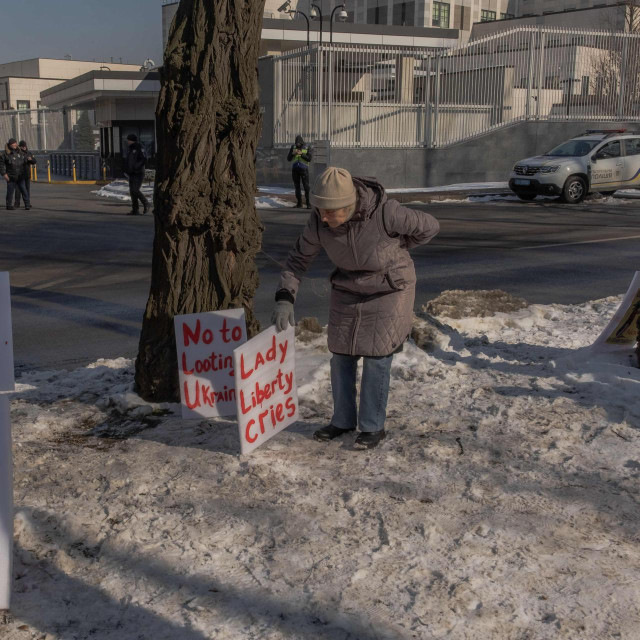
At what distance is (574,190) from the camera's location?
850 inches

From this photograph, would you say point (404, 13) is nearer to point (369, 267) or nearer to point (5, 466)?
point (369, 267)

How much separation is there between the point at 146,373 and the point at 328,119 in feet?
70.1

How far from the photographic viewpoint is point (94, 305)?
9047mm

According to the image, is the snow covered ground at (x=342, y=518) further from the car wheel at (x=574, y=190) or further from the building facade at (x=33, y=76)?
the building facade at (x=33, y=76)

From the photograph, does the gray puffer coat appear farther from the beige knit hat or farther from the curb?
the curb

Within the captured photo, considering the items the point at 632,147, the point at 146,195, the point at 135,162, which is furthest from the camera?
the point at 146,195

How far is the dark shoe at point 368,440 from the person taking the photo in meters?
4.44

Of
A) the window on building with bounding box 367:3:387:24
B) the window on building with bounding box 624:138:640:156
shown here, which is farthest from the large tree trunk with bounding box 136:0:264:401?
the window on building with bounding box 367:3:387:24

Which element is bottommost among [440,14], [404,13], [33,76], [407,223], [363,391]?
[363,391]

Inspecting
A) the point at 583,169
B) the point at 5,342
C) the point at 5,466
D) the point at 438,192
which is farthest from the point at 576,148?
the point at 5,466

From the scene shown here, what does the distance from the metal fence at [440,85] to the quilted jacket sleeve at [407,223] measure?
2158cm

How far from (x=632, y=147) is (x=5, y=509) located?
74.1 feet

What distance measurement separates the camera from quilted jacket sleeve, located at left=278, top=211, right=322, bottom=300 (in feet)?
14.3

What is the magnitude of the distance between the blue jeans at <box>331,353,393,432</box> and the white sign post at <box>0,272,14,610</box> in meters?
1.90
